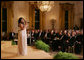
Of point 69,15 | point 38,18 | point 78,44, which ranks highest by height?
point 69,15

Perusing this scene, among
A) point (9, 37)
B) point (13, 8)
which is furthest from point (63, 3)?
point (9, 37)

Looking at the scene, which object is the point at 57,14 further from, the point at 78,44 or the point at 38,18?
the point at 78,44

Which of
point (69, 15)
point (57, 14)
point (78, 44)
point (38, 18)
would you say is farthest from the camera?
point (69, 15)

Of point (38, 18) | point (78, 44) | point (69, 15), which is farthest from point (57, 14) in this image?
point (78, 44)

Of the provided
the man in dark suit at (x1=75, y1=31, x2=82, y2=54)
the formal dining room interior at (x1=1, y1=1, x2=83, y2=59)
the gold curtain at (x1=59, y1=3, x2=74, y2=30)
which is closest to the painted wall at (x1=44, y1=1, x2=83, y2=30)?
the formal dining room interior at (x1=1, y1=1, x2=83, y2=59)

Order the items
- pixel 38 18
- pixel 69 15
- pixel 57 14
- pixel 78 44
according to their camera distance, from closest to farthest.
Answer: pixel 78 44
pixel 38 18
pixel 57 14
pixel 69 15

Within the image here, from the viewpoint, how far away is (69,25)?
15.9 m

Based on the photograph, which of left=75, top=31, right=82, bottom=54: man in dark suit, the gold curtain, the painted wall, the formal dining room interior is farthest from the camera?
the gold curtain

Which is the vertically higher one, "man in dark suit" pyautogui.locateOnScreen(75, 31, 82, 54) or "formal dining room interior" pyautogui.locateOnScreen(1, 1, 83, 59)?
"formal dining room interior" pyautogui.locateOnScreen(1, 1, 83, 59)

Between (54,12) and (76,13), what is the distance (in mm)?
2263

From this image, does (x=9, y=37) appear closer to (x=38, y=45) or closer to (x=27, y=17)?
(x=27, y=17)

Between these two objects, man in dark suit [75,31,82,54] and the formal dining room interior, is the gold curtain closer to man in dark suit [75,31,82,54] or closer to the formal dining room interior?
the formal dining room interior

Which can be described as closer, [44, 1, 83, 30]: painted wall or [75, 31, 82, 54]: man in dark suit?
[75, 31, 82, 54]: man in dark suit

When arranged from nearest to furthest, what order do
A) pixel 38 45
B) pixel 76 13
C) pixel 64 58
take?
pixel 64 58 < pixel 38 45 < pixel 76 13
